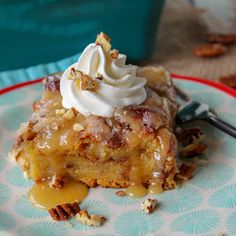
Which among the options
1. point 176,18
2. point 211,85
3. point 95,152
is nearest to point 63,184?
point 95,152

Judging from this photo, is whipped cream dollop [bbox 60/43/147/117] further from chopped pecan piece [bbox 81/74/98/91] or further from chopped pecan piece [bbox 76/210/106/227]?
chopped pecan piece [bbox 76/210/106/227]

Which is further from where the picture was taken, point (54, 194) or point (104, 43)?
point (104, 43)

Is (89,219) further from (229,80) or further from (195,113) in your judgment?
(229,80)

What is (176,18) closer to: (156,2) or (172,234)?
(156,2)

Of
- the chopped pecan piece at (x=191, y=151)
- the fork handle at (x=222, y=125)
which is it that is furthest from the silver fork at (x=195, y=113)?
the chopped pecan piece at (x=191, y=151)

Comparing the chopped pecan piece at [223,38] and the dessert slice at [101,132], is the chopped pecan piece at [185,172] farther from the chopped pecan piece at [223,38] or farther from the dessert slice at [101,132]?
the chopped pecan piece at [223,38]

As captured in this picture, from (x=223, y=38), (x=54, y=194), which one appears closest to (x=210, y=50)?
(x=223, y=38)
